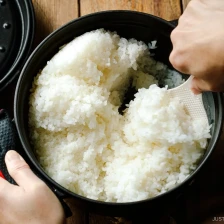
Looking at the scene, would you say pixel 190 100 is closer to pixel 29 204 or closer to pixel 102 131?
pixel 102 131

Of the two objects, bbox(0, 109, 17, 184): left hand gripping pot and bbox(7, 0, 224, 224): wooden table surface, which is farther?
bbox(7, 0, 224, 224): wooden table surface

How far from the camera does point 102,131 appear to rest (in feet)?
3.39

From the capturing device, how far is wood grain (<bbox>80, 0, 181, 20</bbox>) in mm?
1199

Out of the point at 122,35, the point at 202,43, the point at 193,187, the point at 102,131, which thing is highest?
the point at 202,43

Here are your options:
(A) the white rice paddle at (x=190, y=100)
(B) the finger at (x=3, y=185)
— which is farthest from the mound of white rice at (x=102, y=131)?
(B) the finger at (x=3, y=185)

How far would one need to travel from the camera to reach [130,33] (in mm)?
1115

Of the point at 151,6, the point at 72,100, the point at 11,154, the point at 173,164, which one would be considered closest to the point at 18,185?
the point at 11,154

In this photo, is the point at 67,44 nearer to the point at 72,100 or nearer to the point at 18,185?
the point at 72,100

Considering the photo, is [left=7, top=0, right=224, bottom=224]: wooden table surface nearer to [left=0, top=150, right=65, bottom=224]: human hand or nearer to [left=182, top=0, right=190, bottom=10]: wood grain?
[left=182, top=0, right=190, bottom=10]: wood grain

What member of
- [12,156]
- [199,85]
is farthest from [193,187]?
[12,156]

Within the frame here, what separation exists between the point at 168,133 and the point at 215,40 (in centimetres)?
29

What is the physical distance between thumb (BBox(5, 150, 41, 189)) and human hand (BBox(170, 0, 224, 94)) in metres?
0.35

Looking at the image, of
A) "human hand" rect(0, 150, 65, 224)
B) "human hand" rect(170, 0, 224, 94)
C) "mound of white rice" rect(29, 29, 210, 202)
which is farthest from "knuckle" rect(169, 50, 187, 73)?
"human hand" rect(0, 150, 65, 224)

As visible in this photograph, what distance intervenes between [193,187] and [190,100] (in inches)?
8.4
